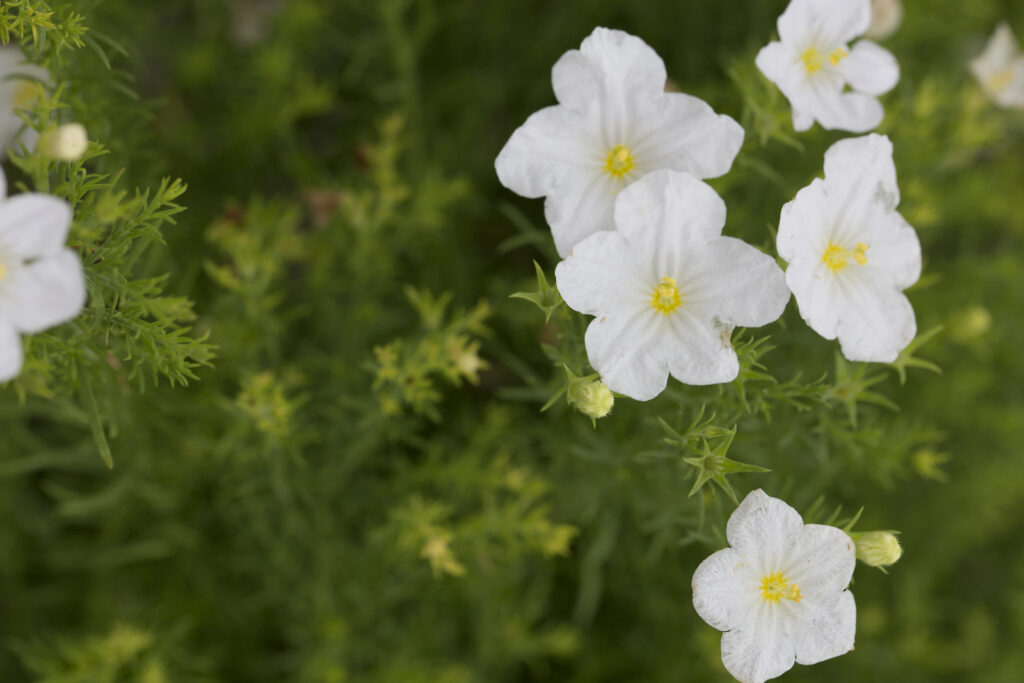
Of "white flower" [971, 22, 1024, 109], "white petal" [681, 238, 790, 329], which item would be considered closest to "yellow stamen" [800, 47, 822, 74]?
"white petal" [681, 238, 790, 329]

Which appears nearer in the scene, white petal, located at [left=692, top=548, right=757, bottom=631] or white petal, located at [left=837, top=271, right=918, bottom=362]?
white petal, located at [left=692, top=548, right=757, bottom=631]

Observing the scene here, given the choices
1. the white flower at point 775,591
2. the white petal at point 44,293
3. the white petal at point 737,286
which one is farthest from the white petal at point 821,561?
the white petal at point 44,293

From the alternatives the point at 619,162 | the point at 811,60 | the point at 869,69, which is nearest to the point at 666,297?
the point at 619,162

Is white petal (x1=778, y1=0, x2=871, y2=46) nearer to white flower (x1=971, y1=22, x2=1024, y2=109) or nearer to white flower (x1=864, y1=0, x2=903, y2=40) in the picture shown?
white flower (x1=864, y1=0, x2=903, y2=40)

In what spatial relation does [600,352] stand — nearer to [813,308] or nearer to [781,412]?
[813,308]

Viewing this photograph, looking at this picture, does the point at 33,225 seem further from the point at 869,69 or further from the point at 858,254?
the point at 869,69

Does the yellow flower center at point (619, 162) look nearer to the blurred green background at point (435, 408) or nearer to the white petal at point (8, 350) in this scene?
the blurred green background at point (435, 408)

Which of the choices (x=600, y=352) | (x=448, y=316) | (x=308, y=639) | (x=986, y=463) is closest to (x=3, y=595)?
(x=308, y=639)
